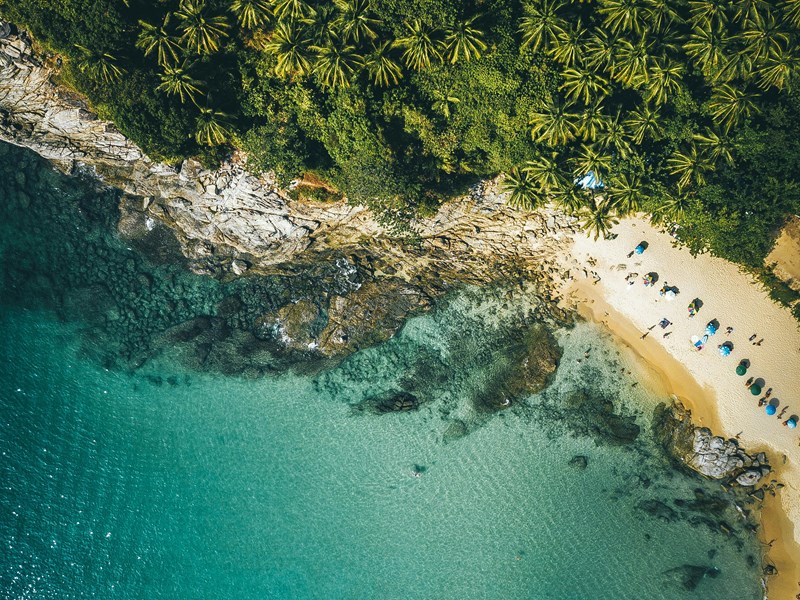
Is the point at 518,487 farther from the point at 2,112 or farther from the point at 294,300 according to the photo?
the point at 2,112

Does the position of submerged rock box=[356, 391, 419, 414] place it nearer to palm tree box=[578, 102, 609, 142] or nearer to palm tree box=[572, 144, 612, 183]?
palm tree box=[572, 144, 612, 183]

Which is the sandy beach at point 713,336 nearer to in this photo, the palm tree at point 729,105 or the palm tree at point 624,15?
the palm tree at point 729,105

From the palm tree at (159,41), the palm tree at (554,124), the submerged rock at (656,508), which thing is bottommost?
the submerged rock at (656,508)

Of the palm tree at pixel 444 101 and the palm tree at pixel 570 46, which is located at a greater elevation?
the palm tree at pixel 570 46

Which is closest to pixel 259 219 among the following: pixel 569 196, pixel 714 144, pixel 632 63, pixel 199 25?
pixel 199 25

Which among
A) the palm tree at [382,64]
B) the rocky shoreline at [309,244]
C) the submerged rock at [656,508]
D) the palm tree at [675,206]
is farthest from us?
the submerged rock at [656,508]

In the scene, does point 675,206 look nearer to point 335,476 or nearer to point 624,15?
point 624,15

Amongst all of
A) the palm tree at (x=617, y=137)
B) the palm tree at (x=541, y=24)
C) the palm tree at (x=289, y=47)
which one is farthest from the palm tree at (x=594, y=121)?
the palm tree at (x=289, y=47)

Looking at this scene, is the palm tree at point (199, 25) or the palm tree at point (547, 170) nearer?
the palm tree at point (199, 25)
